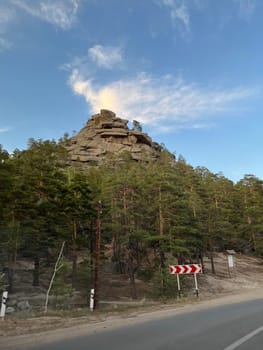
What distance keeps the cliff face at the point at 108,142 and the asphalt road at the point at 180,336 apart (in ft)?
245

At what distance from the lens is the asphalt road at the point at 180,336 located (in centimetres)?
608

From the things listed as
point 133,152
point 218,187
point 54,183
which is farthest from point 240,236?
point 133,152

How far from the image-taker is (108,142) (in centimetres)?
9544

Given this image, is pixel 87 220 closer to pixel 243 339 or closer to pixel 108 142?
pixel 243 339

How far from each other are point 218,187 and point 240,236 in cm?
783

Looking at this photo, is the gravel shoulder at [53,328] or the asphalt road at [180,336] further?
the gravel shoulder at [53,328]

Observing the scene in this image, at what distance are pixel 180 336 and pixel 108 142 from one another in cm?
8992

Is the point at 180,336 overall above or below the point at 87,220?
below

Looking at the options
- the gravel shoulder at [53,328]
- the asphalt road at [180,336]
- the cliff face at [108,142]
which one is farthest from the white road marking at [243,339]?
the cliff face at [108,142]

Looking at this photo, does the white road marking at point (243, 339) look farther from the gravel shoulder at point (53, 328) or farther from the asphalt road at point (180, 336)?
the gravel shoulder at point (53, 328)

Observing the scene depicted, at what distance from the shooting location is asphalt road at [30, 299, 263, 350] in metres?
6.08

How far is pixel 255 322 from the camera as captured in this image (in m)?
8.74

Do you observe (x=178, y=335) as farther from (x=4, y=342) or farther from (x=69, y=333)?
(x=4, y=342)

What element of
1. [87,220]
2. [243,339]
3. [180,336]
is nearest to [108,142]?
[87,220]
